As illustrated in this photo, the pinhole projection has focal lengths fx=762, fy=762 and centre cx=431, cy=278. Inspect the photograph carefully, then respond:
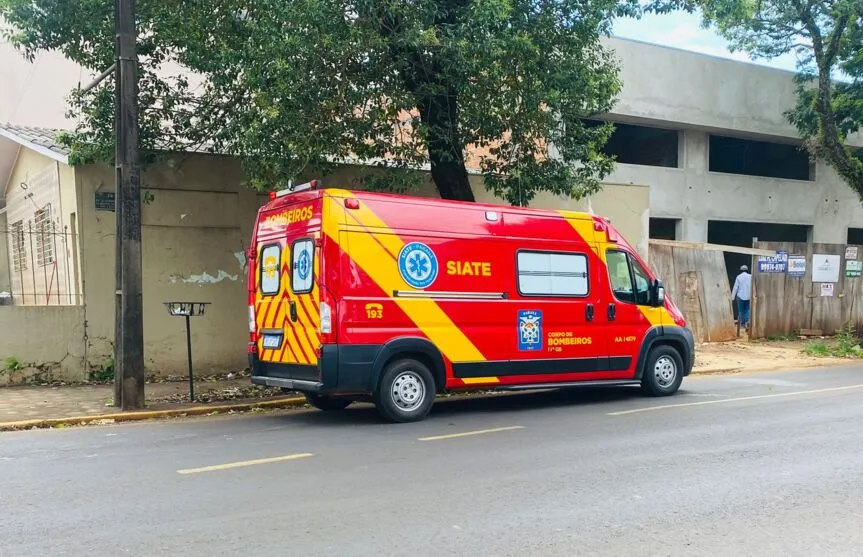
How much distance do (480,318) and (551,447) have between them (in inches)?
97.7

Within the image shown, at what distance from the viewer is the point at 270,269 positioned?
9.40 m

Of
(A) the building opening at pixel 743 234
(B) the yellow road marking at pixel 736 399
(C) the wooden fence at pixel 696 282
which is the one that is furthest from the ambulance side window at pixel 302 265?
(A) the building opening at pixel 743 234

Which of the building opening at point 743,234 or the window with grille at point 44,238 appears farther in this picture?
the building opening at point 743,234

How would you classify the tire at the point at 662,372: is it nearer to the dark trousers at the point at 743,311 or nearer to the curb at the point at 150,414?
the curb at the point at 150,414

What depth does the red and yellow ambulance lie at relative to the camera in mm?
8508

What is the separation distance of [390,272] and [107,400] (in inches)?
183

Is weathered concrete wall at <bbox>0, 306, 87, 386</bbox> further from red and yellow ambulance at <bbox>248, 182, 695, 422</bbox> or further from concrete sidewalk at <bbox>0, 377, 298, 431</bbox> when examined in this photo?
red and yellow ambulance at <bbox>248, 182, 695, 422</bbox>

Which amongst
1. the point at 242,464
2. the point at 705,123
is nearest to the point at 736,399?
the point at 242,464

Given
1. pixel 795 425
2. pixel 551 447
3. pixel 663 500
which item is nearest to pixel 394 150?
pixel 551 447

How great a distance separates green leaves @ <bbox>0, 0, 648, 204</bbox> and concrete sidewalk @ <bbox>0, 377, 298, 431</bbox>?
3.13 meters

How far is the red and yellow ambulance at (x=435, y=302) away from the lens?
27.9 ft

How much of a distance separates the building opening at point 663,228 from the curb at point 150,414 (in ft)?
50.1

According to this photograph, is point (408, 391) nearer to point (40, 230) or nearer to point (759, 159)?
point (40, 230)

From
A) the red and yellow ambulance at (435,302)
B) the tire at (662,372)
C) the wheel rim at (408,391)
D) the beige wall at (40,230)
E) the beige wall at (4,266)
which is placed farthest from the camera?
the beige wall at (4,266)
